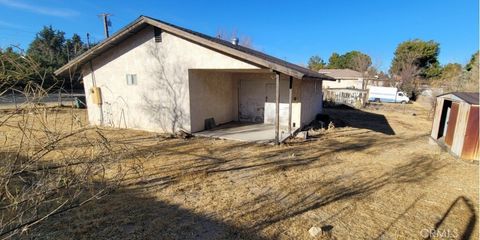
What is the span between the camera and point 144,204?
423 cm

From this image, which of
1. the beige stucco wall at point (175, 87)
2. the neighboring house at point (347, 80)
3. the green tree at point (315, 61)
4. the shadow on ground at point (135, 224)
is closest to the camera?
the shadow on ground at point (135, 224)

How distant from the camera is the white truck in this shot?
2884 cm

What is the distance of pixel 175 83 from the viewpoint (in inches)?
368

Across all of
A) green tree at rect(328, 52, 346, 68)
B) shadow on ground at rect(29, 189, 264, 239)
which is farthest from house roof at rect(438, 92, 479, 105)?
green tree at rect(328, 52, 346, 68)

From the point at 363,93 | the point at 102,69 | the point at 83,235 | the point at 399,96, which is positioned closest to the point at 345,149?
the point at 83,235

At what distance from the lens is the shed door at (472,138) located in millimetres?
6555

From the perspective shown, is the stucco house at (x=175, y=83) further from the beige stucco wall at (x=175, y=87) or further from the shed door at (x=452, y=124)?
the shed door at (x=452, y=124)

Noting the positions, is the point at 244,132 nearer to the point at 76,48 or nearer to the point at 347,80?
the point at 76,48

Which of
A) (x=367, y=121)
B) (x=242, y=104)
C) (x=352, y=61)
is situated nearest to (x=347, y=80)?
(x=352, y=61)

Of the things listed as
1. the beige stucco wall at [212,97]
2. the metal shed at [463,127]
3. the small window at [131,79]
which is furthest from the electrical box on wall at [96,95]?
the metal shed at [463,127]

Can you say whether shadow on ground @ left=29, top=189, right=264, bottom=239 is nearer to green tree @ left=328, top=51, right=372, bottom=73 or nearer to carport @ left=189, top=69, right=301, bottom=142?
carport @ left=189, top=69, right=301, bottom=142

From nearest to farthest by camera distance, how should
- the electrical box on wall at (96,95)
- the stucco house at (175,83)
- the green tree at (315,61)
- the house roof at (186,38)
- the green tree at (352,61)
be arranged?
the house roof at (186,38), the stucco house at (175,83), the electrical box on wall at (96,95), the green tree at (352,61), the green tree at (315,61)

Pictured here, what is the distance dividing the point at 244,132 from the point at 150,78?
4324mm

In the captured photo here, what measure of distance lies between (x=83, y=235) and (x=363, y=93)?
2524 cm
